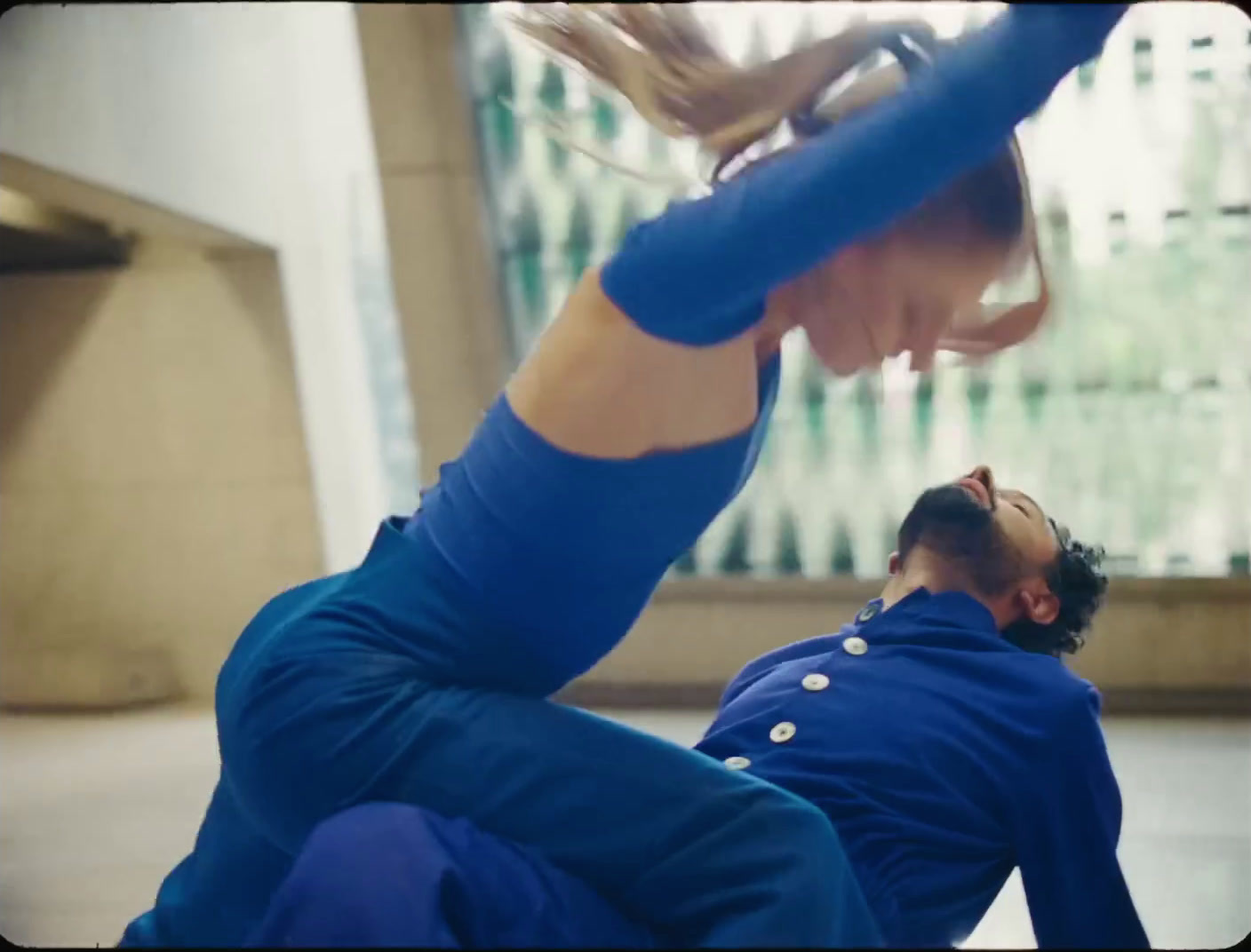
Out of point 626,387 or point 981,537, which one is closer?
point 626,387

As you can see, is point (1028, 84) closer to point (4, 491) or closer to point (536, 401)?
point (536, 401)

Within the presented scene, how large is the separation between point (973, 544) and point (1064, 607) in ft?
0.36

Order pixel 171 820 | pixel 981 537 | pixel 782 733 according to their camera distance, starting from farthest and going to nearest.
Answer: pixel 171 820 → pixel 981 537 → pixel 782 733

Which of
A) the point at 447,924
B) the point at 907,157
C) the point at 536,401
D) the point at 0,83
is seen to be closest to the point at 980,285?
the point at 907,157

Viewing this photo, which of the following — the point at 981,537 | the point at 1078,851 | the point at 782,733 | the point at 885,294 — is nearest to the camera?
the point at 885,294

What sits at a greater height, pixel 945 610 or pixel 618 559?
pixel 618 559

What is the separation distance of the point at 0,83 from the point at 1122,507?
1.45m

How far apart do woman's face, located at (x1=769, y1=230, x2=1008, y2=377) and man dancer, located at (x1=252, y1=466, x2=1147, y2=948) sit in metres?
0.30

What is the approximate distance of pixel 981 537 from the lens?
1031 mm

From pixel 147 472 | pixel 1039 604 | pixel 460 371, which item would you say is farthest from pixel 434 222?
pixel 1039 604

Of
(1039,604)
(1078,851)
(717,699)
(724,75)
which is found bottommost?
(717,699)

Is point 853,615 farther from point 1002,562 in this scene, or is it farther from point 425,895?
point 425,895

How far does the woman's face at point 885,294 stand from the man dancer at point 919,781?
30cm

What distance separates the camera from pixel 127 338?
170 cm
